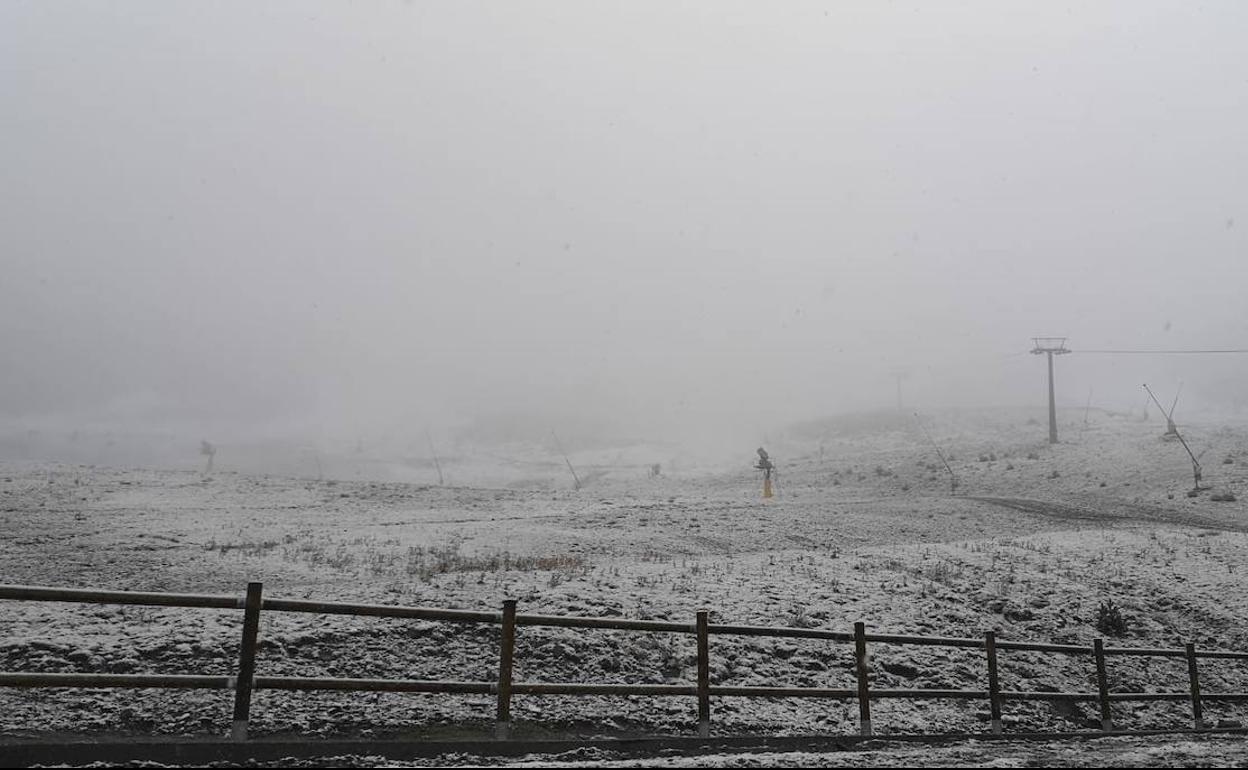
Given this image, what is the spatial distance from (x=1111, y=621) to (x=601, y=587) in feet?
40.1

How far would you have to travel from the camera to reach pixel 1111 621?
1922 centimetres

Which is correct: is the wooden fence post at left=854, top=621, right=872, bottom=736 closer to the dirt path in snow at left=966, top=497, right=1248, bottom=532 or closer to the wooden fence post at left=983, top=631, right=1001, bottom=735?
the wooden fence post at left=983, top=631, right=1001, bottom=735

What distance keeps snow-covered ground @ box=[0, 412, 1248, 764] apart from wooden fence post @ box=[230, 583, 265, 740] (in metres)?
1.95

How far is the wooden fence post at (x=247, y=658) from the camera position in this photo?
771 centimetres

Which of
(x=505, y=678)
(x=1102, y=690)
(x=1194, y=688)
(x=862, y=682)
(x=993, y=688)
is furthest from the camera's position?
(x=1194, y=688)

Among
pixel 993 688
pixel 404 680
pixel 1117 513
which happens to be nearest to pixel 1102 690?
pixel 993 688

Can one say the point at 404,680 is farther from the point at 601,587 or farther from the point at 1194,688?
the point at 1194,688

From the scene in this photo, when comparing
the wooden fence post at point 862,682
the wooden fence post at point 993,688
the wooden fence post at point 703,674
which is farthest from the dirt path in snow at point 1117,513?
the wooden fence post at point 703,674

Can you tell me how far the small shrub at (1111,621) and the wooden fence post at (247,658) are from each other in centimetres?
1871

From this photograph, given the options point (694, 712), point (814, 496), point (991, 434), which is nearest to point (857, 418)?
point (991, 434)

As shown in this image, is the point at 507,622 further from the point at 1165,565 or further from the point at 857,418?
the point at 857,418

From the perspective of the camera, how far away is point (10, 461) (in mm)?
50281

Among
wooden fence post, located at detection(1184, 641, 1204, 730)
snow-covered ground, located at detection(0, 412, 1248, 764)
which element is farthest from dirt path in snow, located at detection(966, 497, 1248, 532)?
wooden fence post, located at detection(1184, 641, 1204, 730)

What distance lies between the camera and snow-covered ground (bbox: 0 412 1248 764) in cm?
1154
